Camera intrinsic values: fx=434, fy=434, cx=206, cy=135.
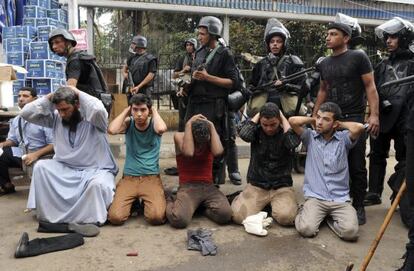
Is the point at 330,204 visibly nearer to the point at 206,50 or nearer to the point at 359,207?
the point at 359,207

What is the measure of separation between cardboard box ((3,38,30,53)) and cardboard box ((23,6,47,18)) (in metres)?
0.71

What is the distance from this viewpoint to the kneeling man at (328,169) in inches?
161

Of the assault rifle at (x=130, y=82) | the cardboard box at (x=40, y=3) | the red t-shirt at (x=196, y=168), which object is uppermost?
the cardboard box at (x=40, y=3)

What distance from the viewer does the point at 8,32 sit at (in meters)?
9.14

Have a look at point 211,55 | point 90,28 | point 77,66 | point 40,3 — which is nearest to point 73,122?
point 77,66

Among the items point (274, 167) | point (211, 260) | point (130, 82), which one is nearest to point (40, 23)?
point (130, 82)

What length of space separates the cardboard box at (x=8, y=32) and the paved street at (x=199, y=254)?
577 centimetres

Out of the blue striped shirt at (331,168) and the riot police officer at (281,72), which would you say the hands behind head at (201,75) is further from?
the blue striped shirt at (331,168)

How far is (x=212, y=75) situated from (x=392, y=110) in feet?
6.64

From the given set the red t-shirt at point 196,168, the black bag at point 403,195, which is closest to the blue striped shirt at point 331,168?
the black bag at point 403,195

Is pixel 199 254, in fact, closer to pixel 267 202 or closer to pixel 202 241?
pixel 202 241

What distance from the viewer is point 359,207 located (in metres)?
4.43

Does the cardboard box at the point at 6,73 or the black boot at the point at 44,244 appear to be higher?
the cardboard box at the point at 6,73

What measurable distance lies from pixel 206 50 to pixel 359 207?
2472 mm
